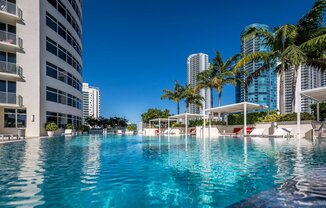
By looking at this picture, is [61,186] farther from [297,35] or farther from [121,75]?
[121,75]

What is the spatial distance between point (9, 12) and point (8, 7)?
54 cm

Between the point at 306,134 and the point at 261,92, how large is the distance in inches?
1774

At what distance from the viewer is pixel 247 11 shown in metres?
26.8

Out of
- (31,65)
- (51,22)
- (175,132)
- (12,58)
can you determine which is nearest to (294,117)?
(175,132)

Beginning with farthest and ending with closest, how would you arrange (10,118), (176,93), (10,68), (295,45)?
(176,93) → (10,118) → (10,68) → (295,45)

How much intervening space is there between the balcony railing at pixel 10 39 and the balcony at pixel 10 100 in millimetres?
5059

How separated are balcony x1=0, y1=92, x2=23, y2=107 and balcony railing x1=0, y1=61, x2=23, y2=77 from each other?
2.11 m

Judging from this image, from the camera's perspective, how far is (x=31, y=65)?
23.5 m

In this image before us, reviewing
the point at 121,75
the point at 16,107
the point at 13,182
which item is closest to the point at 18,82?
the point at 16,107

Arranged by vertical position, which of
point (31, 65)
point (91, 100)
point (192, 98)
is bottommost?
point (192, 98)

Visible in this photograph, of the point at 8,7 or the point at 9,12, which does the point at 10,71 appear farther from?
the point at 8,7

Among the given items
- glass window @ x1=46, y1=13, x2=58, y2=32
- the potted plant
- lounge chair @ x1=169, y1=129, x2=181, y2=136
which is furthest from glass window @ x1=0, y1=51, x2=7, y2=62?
lounge chair @ x1=169, y1=129, x2=181, y2=136

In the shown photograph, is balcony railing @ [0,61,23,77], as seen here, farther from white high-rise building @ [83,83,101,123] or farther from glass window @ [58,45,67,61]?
white high-rise building @ [83,83,101,123]

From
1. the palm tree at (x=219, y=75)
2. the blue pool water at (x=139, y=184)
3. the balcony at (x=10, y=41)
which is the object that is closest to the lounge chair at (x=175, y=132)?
the palm tree at (x=219, y=75)
